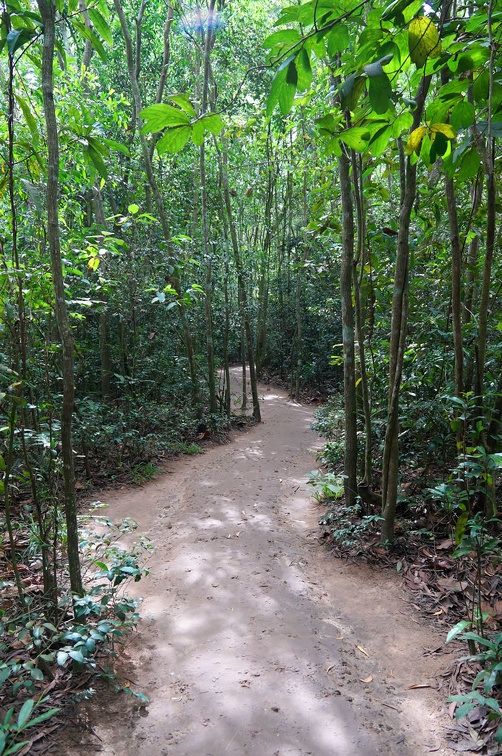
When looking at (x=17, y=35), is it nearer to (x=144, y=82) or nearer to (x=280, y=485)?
(x=280, y=485)

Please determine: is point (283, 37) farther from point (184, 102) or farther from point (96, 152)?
point (96, 152)

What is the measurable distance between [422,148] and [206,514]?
453 cm

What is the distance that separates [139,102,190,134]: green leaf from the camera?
1401mm

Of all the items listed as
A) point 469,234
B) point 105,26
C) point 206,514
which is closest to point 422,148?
point 105,26

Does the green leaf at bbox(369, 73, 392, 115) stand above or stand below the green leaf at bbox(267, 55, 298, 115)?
below

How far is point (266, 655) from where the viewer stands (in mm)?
2951

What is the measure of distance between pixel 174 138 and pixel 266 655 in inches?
114

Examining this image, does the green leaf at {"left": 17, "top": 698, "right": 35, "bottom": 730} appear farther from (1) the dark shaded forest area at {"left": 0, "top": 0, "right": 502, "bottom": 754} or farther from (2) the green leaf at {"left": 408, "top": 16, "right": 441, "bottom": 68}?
(2) the green leaf at {"left": 408, "top": 16, "right": 441, "bottom": 68}

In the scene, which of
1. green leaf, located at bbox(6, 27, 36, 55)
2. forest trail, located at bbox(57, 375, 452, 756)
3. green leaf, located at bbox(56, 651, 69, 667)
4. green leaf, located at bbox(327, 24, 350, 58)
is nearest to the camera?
green leaf, located at bbox(327, 24, 350, 58)

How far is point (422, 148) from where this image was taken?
1986 mm

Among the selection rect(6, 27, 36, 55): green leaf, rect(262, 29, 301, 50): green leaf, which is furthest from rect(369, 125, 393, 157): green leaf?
rect(6, 27, 36, 55): green leaf

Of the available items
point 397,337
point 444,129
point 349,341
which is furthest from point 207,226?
point 444,129

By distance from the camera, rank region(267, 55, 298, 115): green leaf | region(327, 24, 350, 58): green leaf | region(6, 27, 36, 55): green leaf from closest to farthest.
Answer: region(267, 55, 298, 115): green leaf < region(327, 24, 350, 58): green leaf < region(6, 27, 36, 55): green leaf

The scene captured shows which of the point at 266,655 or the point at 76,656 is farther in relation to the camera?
the point at 266,655
